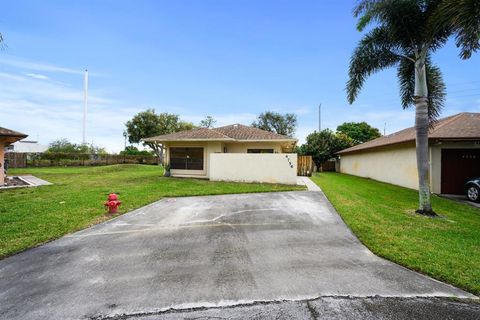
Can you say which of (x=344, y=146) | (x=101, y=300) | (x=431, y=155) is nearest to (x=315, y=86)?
(x=344, y=146)

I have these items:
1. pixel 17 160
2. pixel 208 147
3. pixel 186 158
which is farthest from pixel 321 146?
pixel 17 160

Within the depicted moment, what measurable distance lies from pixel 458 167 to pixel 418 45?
310 inches

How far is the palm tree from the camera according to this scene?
7.39m

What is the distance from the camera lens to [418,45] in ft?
30.2

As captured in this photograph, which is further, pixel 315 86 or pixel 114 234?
pixel 315 86

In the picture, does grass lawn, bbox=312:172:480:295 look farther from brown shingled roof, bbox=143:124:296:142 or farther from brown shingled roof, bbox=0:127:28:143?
brown shingled roof, bbox=0:127:28:143

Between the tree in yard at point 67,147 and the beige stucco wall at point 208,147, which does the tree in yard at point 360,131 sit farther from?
the tree in yard at point 67,147

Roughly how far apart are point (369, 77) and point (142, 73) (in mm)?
18802

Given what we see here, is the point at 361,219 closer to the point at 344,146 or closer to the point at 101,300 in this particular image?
the point at 101,300

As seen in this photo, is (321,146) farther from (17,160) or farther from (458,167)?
(17,160)

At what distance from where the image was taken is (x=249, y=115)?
56438 mm

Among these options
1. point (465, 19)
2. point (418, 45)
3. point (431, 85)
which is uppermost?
point (418, 45)

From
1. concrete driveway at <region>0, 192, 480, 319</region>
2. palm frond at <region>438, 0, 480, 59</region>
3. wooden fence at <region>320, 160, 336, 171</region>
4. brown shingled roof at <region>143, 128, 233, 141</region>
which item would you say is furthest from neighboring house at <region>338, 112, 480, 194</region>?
wooden fence at <region>320, 160, 336, 171</region>

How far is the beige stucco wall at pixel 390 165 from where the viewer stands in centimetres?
1556
